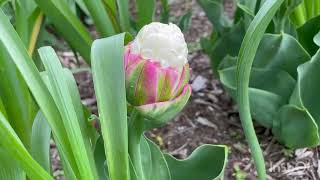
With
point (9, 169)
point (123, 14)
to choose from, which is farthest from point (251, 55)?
point (123, 14)

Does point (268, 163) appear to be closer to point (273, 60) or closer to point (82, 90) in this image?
point (273, 60)

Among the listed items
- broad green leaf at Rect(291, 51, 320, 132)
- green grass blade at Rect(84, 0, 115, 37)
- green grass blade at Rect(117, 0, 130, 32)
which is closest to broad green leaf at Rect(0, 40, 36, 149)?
green grass blade at Rect(84, 0, 115, 37)

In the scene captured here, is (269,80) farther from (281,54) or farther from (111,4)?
(111,4)

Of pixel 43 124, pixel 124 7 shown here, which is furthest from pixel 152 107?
pixel 124 7

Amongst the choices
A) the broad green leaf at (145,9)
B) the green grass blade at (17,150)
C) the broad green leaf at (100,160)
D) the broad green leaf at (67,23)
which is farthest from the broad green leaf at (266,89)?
the green grass blade at (17,150)

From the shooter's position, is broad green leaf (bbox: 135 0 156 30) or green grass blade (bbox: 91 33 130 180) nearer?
green grass blade (bbox: 91 33 130 180)

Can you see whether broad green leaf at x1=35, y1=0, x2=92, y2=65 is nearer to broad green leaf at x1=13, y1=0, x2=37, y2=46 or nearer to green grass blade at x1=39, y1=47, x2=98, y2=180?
broad green leaf at x1=13, y1=0, x2=37, y2=46

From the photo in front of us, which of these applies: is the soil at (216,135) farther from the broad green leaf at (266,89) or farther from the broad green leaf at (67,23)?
the broad green leaf at (67,23)
